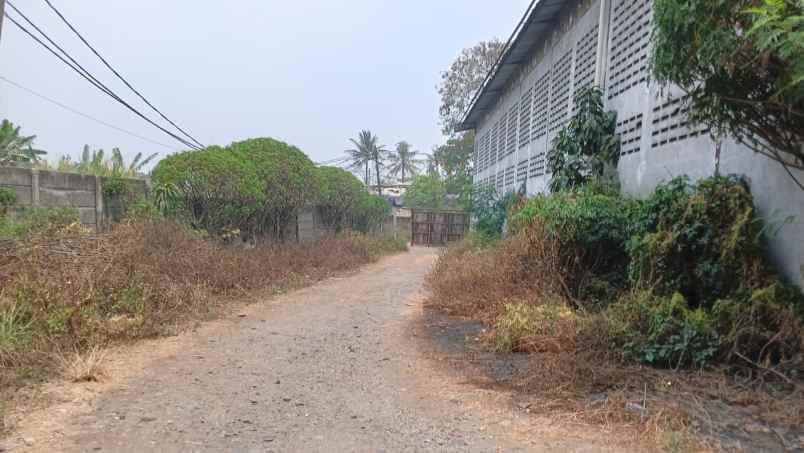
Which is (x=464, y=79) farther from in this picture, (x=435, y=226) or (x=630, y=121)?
(x=630, y=121)

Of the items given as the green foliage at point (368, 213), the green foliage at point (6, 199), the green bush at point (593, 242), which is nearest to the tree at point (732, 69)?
the green bush at point (593, 242)

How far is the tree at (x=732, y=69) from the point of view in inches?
141

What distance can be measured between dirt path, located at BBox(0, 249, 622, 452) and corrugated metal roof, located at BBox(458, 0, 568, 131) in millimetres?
7712

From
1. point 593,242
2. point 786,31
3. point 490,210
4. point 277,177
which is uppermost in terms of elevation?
point 786,31

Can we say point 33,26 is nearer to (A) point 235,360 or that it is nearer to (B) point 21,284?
Result: (B) point 21,284

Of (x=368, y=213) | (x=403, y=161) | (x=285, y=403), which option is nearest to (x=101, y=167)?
(x=285, y=403)

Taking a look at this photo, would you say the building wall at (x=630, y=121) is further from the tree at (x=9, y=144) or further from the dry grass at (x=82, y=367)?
the tree at (x=9, y=144)

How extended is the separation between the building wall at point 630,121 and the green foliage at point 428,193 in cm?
2044

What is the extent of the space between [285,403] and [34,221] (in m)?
4.85

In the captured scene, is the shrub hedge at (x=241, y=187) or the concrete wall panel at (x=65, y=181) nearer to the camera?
the concrete wall panel at (x=65, y=181)

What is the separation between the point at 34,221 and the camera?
22.5 ft

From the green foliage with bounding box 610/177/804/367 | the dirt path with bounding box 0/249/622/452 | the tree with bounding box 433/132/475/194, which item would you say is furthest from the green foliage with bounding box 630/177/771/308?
the tree with bounding box 433/132/475/194

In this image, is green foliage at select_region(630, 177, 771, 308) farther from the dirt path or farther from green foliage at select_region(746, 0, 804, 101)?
the dirt path

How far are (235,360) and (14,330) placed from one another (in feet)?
6.16
